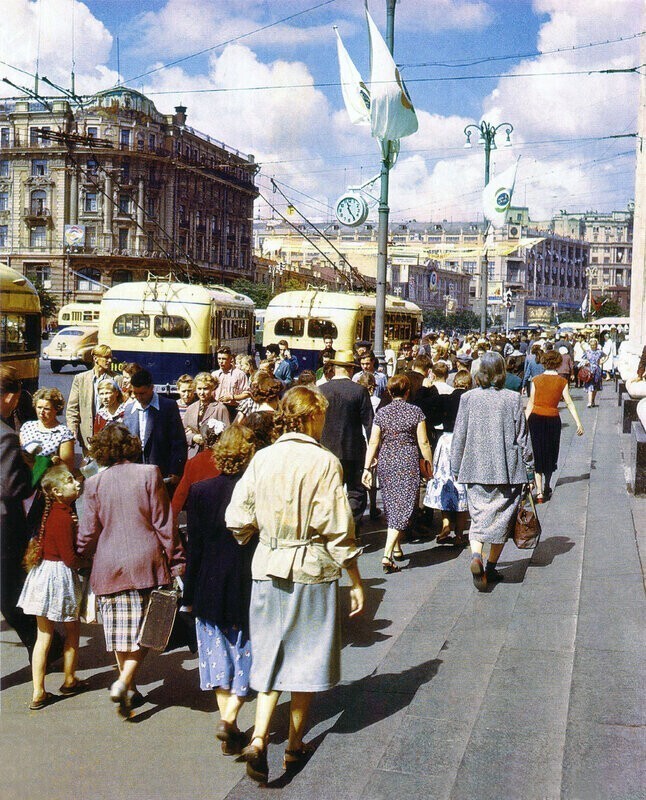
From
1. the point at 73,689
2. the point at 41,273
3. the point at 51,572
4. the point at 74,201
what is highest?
the point at 74,201

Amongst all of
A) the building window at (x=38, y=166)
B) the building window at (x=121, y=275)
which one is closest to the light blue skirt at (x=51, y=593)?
the building window at (x=38, y=166)

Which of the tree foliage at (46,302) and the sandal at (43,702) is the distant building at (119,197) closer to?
the tree foliage at (46,302)

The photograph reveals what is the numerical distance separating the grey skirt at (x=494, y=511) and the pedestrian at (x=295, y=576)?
9.49 ft

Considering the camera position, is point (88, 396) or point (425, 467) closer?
point (425, 467)

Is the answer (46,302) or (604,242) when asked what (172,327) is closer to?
(46,302)

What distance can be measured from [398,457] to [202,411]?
1.63 m

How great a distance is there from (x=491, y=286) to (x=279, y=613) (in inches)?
6025

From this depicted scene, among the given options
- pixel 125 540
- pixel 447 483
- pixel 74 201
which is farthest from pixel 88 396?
pixel 74 201

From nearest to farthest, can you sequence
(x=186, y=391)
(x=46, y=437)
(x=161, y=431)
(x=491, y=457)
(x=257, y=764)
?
(x=257, y=764)
(x=46, y=437)
(x=161, y=431)
(x=491, y=457)
(x=186, y=391)

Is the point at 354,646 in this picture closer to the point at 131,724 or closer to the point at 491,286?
the point at 131,724

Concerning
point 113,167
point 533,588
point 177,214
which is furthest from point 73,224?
point 533,588

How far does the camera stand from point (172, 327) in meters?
22.3

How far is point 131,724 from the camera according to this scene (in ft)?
15.5

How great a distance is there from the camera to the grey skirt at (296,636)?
4.03 metres
